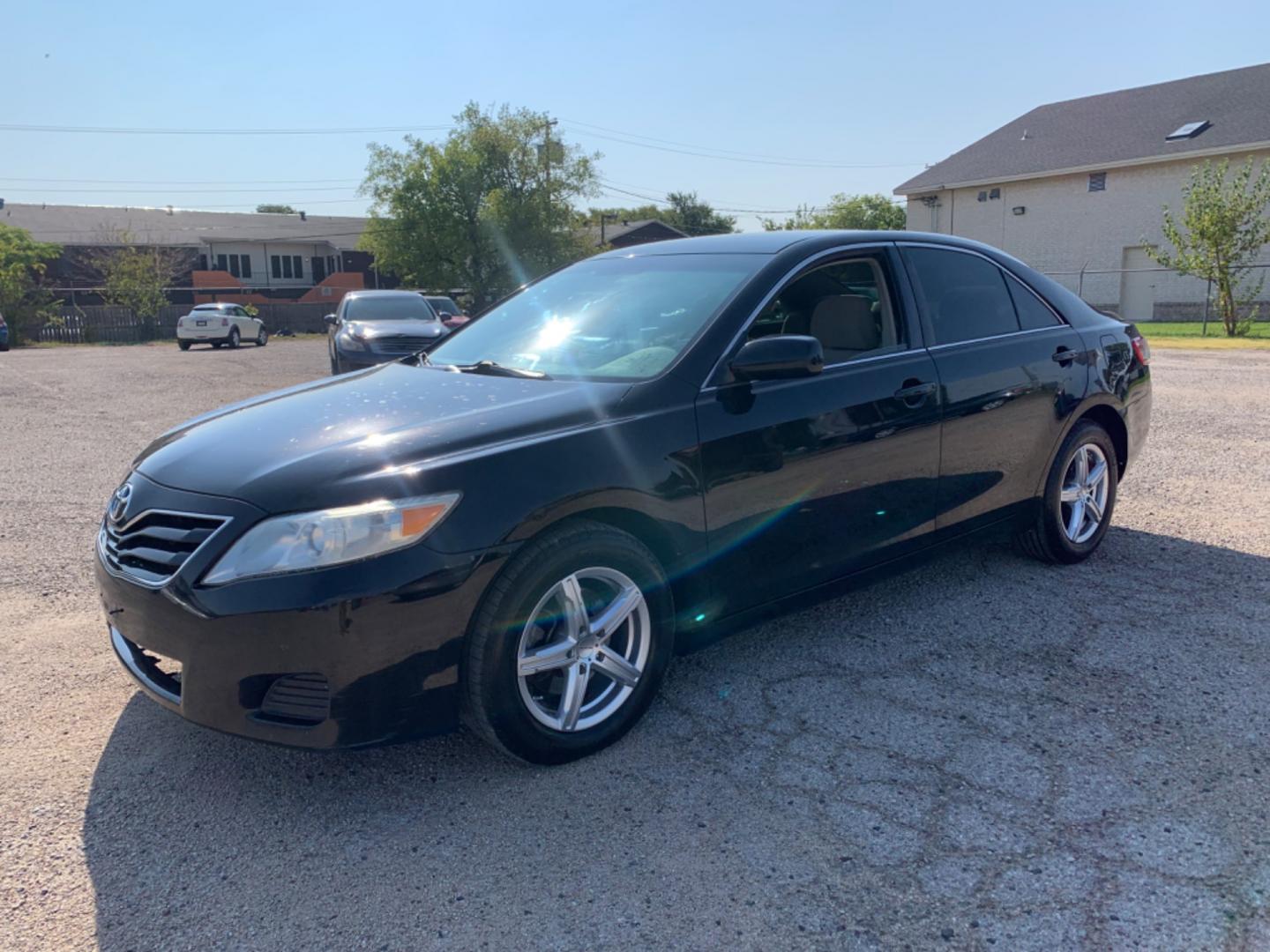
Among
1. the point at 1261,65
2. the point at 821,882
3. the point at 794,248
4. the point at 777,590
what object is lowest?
the point at 821,882

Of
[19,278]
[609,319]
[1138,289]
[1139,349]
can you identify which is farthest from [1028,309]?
[19,278]

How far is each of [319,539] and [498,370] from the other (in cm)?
134

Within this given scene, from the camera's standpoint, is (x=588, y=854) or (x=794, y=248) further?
(x=794, y=248)

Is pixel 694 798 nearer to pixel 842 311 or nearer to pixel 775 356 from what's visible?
pixel 775 356

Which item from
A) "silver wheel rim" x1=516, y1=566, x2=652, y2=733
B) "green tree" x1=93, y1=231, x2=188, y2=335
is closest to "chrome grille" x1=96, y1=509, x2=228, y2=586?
"silver wheel rim" x1=516, y1=566, x2=652, y2=733

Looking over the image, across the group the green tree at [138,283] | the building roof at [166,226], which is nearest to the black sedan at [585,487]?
the green tree at [138,283]

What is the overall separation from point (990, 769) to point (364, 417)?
2356 millimetres

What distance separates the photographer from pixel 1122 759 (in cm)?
305

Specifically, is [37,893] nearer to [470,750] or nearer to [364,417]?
[470,750]

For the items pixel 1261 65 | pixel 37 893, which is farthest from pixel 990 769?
pixel 1261 65

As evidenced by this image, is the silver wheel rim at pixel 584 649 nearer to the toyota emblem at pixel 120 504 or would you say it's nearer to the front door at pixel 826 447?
the front door at pixel 826 447

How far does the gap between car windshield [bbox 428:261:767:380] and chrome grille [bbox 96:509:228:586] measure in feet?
4.55

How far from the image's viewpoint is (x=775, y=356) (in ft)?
10.9

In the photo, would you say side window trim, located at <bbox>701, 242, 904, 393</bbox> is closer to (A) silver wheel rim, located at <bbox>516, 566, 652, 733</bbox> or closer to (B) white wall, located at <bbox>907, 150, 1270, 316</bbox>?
(A) silver wheel rim, located at <bbox>516, 566, 652, 733</bbox>
